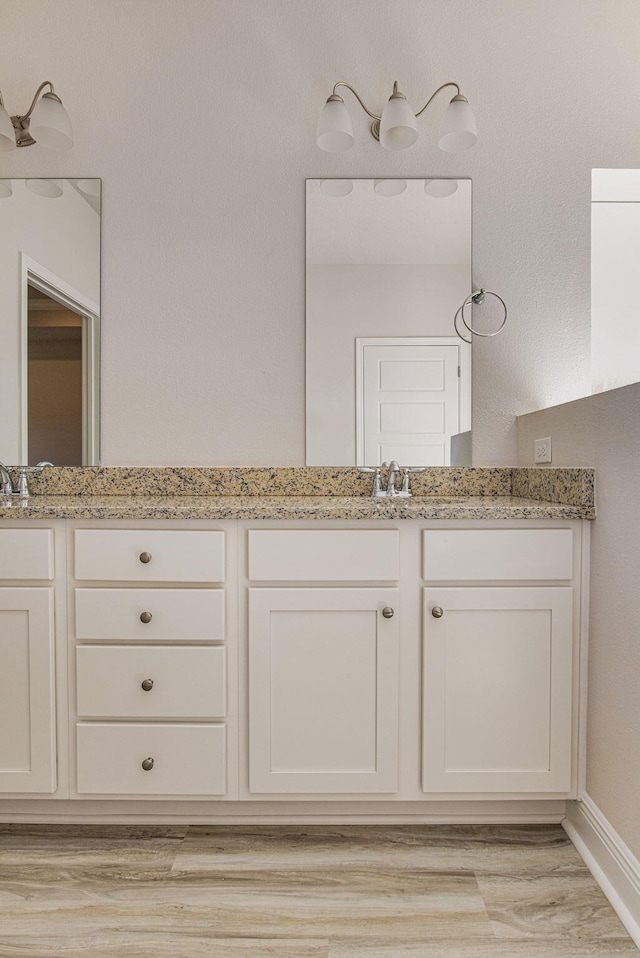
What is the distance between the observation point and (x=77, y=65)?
199cm

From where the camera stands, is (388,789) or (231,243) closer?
(388,789)

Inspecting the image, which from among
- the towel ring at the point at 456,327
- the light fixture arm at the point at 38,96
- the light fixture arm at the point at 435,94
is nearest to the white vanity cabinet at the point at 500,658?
the towel ring at the point at 456,327

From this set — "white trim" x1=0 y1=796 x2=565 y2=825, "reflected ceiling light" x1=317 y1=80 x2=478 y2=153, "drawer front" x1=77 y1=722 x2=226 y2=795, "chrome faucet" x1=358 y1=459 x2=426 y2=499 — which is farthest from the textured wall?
"white trim" x1=0 y1=796 x2=565 y2=825

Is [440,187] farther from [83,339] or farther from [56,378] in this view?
[56,378]

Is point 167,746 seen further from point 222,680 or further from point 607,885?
point 607,885

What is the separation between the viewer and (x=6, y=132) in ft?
6.14

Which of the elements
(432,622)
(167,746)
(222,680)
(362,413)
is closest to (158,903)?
(167,746)

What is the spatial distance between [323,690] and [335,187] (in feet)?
5.36

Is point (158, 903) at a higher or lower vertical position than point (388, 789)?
lower

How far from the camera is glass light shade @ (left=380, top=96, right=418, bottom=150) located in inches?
71.1

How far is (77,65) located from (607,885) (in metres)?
2.86

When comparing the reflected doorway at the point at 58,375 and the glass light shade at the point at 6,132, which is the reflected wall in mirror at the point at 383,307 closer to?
the reflected doorway at the point at 58,375

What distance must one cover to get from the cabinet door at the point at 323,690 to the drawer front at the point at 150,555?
0.50ft

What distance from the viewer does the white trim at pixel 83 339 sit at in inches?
78.5
